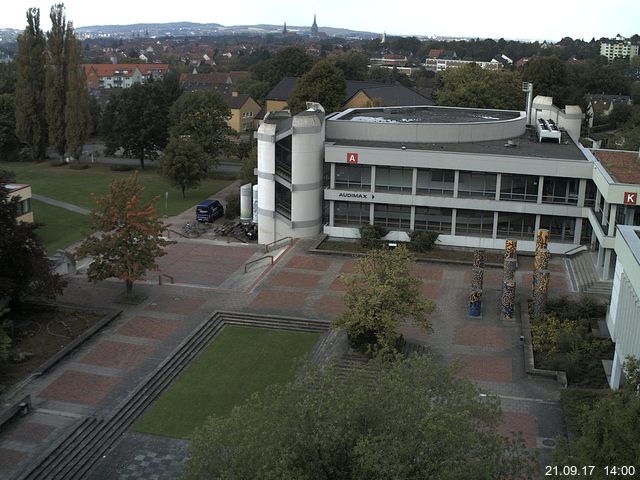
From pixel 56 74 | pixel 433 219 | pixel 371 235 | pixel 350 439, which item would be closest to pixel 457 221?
pixel 433 219

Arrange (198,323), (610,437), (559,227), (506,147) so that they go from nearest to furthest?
(610,437)
(198,323)
(559,227)
(506,147)

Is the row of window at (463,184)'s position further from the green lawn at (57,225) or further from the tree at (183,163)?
the green lawn at (57,225)

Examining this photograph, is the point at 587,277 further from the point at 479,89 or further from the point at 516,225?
the point at 479,89

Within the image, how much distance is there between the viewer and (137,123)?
A: 234 feet

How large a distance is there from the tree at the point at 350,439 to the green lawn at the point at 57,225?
105 ft

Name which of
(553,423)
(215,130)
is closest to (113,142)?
(215,130)

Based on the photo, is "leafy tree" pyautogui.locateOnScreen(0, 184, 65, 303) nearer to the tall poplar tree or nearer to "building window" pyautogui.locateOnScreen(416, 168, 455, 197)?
"building window" pyautogui.locateOnScreen(416, 168, 455, 197)

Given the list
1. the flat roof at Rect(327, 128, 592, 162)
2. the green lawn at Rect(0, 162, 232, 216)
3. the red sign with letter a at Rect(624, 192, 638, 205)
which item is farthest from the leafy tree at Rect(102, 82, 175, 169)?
the red sign with letter a at Rect(624, 192, 638, 205)

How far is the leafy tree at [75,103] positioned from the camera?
7319 centimetres

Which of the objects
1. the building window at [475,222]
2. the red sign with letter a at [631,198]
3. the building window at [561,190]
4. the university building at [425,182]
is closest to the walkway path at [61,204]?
the university building at [425,182]

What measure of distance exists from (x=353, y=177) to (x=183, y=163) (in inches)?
717

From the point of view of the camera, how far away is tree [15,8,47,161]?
74.6m

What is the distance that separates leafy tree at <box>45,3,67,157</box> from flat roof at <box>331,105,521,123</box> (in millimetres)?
33743

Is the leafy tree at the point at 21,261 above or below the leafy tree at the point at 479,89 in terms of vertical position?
below
